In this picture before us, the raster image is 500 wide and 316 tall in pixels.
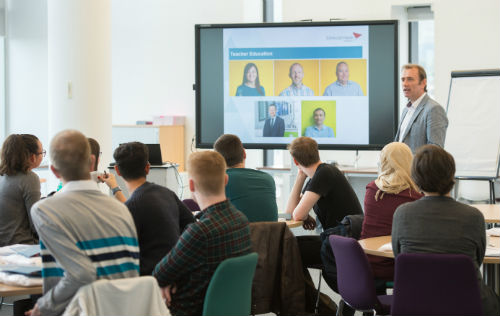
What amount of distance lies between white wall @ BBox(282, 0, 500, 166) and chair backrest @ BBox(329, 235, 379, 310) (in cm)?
612

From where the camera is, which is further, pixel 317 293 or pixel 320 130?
pixel 320 130

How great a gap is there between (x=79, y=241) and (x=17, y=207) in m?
1.79

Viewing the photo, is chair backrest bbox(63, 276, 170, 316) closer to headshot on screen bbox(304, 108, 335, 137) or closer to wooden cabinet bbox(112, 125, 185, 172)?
headshot on screen bbox(304, 108, 335, 137)

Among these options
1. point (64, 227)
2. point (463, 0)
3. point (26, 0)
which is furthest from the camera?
point (26, 0)

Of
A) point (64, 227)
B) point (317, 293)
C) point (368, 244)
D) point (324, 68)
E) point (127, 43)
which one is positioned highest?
point (127, 43)

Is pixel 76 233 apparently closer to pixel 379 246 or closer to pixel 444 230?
pixel 444 230

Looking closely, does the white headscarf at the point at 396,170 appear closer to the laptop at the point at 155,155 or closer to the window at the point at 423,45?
the laptop at the point at 155,155

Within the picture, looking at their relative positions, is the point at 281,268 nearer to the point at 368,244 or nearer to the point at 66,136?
the point at 368,244

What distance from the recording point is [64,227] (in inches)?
97.1

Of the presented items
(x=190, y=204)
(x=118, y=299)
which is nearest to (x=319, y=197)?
(x=190, y=204)

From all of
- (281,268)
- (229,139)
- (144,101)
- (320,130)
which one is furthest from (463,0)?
(281,268)

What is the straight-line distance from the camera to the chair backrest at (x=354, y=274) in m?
3.40

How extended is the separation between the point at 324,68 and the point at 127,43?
5.04 metres

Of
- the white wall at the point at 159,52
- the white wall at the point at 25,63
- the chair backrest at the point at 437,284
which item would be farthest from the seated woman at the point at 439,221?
the white wall at the point at 25,63
